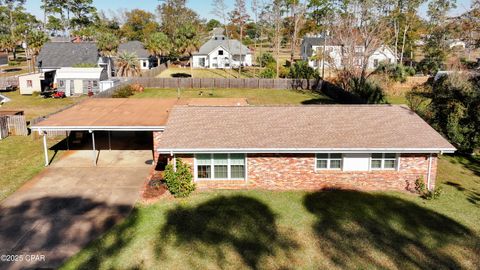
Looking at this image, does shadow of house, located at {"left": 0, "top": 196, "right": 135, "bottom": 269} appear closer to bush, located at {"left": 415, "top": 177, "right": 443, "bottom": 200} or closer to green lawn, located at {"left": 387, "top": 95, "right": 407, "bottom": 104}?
bush, located at {"left": 415, "top": 177, "right": 443, "bottom": 200}

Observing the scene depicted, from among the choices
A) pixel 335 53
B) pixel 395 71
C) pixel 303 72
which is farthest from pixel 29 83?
pixel 395 71

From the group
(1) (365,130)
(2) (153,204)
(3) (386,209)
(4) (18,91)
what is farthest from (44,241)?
(4) (18,91)

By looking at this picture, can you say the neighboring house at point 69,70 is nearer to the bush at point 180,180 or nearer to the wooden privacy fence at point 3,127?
the wooden privacy fence at point 3,127

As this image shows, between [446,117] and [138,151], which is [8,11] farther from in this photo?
[446,117]

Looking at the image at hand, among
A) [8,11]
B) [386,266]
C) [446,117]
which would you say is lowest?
[386,266]

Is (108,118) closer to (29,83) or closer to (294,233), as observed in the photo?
(294,233)

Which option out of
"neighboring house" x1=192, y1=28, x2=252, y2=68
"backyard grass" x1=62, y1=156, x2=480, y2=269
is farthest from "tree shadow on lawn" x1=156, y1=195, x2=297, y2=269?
"neighboring house" x1=192, y1=28, x2=252, y2=68
